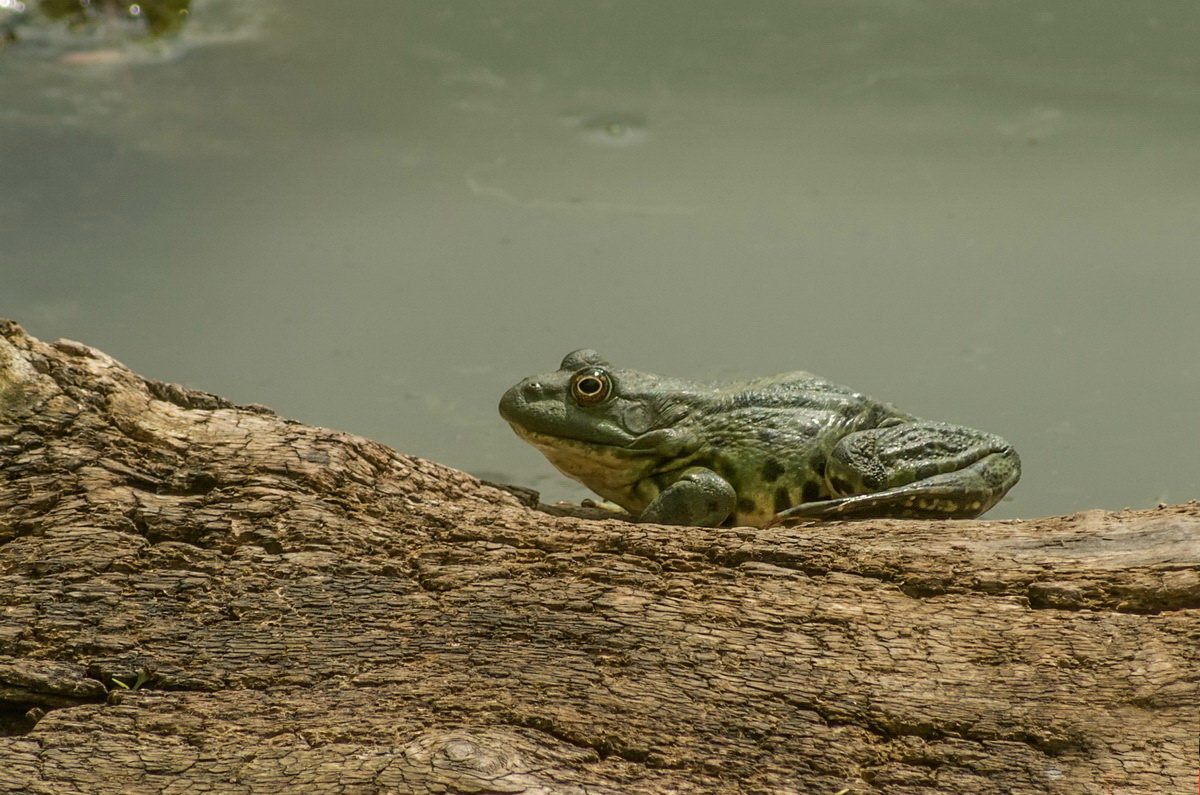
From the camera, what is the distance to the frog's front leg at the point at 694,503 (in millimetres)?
3904

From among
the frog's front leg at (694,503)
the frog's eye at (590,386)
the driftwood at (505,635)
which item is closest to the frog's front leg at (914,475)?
the frog's front leg at (694,503)

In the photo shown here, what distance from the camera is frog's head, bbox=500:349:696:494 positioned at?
4.13 m

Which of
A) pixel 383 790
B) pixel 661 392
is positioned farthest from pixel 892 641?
pixel 661 392

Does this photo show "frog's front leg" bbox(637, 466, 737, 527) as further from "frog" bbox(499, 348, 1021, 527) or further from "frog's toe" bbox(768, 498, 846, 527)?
"frog's toe" bbox(768, 498, 846, 527)

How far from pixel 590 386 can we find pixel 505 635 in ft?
5.41

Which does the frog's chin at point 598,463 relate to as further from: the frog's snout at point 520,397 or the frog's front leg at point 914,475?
the frog's front leg at point 914,475

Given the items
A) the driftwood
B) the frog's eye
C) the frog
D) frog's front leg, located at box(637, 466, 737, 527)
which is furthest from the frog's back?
the driftwood

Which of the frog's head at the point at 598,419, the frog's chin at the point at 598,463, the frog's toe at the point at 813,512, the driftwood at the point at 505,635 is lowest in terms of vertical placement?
the driftwood at the point at 505,635

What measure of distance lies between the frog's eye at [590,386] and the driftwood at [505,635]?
1039 mm

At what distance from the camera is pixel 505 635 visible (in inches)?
103

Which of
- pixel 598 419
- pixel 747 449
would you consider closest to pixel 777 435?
pixel 747 449

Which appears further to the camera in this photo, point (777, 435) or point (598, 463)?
point (598, 463)

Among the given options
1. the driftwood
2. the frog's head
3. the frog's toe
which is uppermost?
the frog's head

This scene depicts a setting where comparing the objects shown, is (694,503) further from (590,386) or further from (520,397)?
(520,397)
